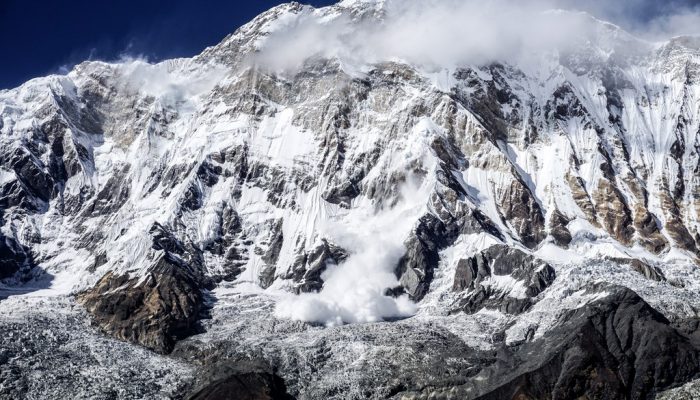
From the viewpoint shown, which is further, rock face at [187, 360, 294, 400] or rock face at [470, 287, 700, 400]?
rock face at [187, 360, 294, 400]

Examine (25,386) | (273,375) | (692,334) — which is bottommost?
(692,334)

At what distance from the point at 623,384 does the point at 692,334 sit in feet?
81.4

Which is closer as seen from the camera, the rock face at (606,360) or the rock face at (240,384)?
the rock face at (606,360)

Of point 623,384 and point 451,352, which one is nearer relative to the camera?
point 623,384

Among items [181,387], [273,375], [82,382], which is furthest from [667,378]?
[82,382]

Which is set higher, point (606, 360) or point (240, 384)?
point (240, 384)

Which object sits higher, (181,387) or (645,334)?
(181,387)

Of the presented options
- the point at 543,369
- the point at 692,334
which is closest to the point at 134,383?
the point at 543,369

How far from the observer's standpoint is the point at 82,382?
187 metres

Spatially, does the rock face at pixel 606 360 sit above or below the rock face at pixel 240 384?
below

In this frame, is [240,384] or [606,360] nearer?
[240,384]

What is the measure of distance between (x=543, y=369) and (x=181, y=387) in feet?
244

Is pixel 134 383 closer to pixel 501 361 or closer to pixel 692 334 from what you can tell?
pixel 501 361

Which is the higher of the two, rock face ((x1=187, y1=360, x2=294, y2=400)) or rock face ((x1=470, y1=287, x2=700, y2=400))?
rock face ((x1=187, y1=360, x2=294, y2=400))
